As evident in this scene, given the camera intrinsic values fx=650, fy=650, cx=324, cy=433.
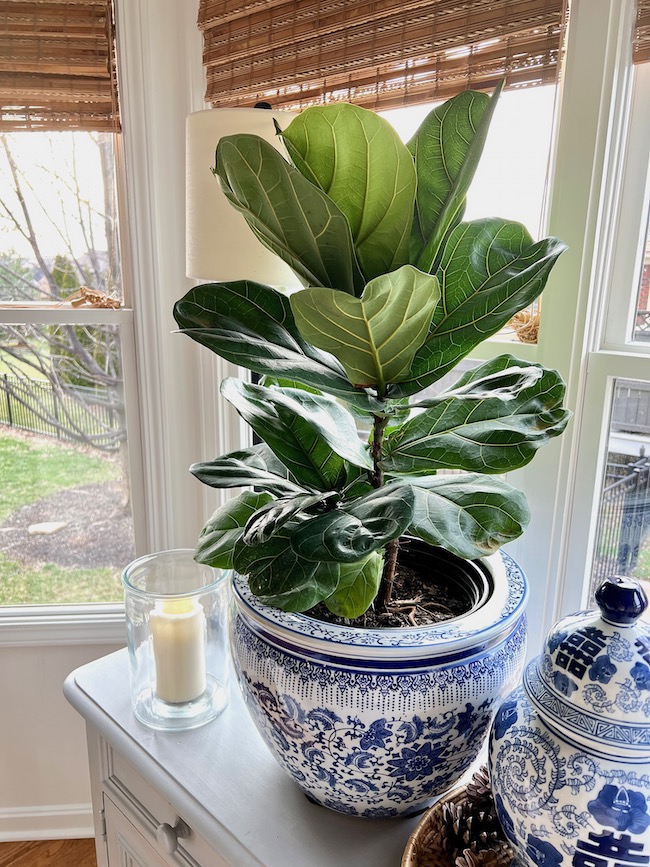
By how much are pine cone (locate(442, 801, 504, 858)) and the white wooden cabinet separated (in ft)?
0.18

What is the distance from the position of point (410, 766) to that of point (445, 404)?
0.34 m

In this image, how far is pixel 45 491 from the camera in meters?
1.55

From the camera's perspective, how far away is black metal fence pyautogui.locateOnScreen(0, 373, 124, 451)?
59.1 inches

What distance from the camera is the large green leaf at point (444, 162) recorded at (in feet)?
1.74

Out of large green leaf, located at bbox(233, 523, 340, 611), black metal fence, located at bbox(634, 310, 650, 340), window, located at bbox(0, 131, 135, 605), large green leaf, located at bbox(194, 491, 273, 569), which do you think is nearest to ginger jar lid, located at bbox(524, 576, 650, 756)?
large green leaf, located at bbox(233, 523, 340, 611)

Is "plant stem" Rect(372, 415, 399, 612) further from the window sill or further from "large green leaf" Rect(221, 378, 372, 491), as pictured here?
the window sill

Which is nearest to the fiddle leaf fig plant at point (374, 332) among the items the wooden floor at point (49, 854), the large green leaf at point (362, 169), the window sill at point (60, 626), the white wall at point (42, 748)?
the large green leaf at point (362, 169)

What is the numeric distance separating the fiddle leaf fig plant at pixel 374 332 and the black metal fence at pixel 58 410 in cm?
95

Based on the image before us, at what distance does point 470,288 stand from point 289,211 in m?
0.19

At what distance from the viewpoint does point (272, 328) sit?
614mm

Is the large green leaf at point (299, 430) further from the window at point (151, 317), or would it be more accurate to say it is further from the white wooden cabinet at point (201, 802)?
the window at point (151, 317)

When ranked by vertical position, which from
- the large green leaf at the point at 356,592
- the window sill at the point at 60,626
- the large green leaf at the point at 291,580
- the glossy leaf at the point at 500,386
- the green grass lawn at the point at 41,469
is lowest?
the window sill at the point at 60,626

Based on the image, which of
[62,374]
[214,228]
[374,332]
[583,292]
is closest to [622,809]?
[374,332]

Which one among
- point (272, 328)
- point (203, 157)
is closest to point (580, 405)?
point (272, 328)
